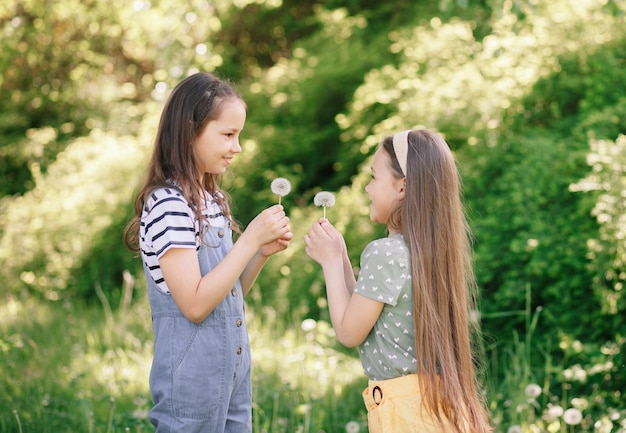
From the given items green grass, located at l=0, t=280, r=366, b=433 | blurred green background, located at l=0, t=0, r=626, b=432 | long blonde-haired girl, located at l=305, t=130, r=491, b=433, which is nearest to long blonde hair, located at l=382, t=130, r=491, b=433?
long blonde-haired girl, located at l=305, t=130, r=491, b=433

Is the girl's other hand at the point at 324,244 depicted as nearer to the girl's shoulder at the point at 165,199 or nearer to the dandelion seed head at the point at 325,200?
the dandelion seed head at the point at 325,200

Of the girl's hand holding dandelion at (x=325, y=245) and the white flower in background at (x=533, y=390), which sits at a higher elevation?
the girl's hand holding dandelion at (x=325, y=245)

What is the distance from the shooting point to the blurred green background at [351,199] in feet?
11.4

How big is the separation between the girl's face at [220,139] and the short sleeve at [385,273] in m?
0.50

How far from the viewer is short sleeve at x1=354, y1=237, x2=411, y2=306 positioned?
205cm

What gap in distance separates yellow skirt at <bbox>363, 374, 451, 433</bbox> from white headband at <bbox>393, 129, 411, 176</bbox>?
1.91 feet

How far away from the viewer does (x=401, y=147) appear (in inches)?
83.8

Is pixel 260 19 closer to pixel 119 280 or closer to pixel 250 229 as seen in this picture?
pixel 119 280

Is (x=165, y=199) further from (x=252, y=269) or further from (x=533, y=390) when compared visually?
(x=533, y=390)

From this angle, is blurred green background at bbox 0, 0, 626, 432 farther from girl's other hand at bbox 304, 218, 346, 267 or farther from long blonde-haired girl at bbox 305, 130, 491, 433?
long blonde-haired girl at bbox 305, 130, 491, 433

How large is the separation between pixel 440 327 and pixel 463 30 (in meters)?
3.64

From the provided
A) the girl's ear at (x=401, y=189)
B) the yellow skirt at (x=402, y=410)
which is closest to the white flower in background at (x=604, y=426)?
the yellow skirt at (x=402, y=410)

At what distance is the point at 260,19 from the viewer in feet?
27.8

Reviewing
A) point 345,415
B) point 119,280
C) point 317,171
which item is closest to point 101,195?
point 119,280
